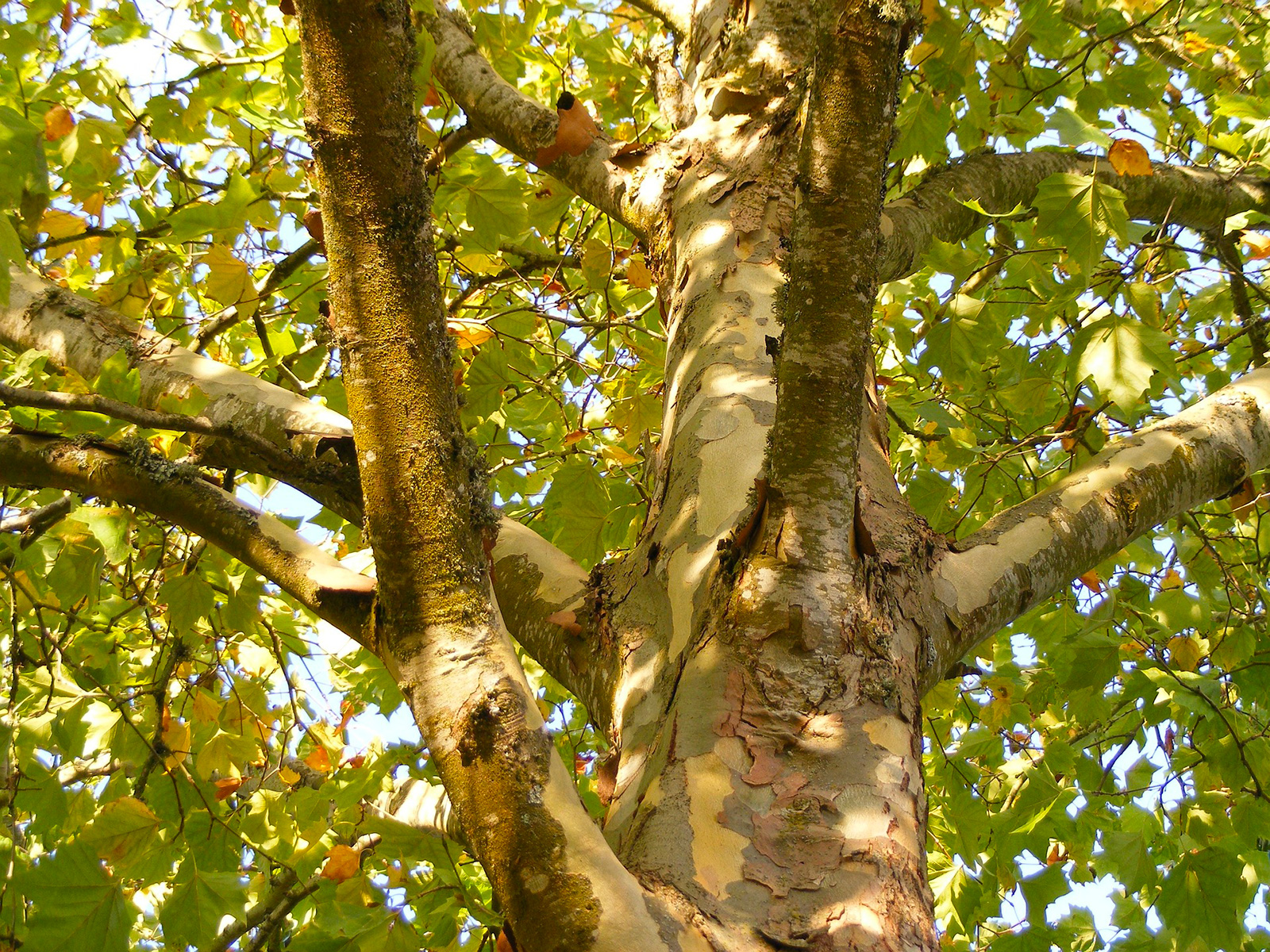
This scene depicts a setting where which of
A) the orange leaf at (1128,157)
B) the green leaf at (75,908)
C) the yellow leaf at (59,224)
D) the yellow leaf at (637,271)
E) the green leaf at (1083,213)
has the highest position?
the yellow leaf at (59,224)

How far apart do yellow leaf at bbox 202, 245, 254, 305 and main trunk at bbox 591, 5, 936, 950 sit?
1.32 meters

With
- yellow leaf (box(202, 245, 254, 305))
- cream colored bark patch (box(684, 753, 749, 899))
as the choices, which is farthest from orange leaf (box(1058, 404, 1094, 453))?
yellow leaf (box(202, 245, 254, 305))

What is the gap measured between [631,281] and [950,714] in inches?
92.1

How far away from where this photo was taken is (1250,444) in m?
1.87

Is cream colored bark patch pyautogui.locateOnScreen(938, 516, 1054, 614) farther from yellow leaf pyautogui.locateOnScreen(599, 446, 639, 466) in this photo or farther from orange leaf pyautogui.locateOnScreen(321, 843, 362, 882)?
orange leaf pyautogui.locateOnScreen(321, 843, 362, 882)

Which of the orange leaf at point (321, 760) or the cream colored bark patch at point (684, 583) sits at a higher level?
the orange leaf at point (321, 760)

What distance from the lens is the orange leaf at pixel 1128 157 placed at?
2135 millimetres

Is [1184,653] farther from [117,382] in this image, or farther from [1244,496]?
[117,382]

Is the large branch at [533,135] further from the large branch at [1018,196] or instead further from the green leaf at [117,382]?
the green leaf at [117,382]

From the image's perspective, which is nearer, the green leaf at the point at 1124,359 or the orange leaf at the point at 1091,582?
the green leaf at the point at 1124,359

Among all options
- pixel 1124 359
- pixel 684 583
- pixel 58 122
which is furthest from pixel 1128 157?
pixel 58 122

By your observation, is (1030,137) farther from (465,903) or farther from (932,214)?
(465,903)

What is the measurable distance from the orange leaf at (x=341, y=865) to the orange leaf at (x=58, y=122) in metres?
2.24

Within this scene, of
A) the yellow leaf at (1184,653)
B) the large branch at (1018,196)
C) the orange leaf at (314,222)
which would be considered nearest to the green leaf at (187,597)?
the orange leaf at (314,222)
